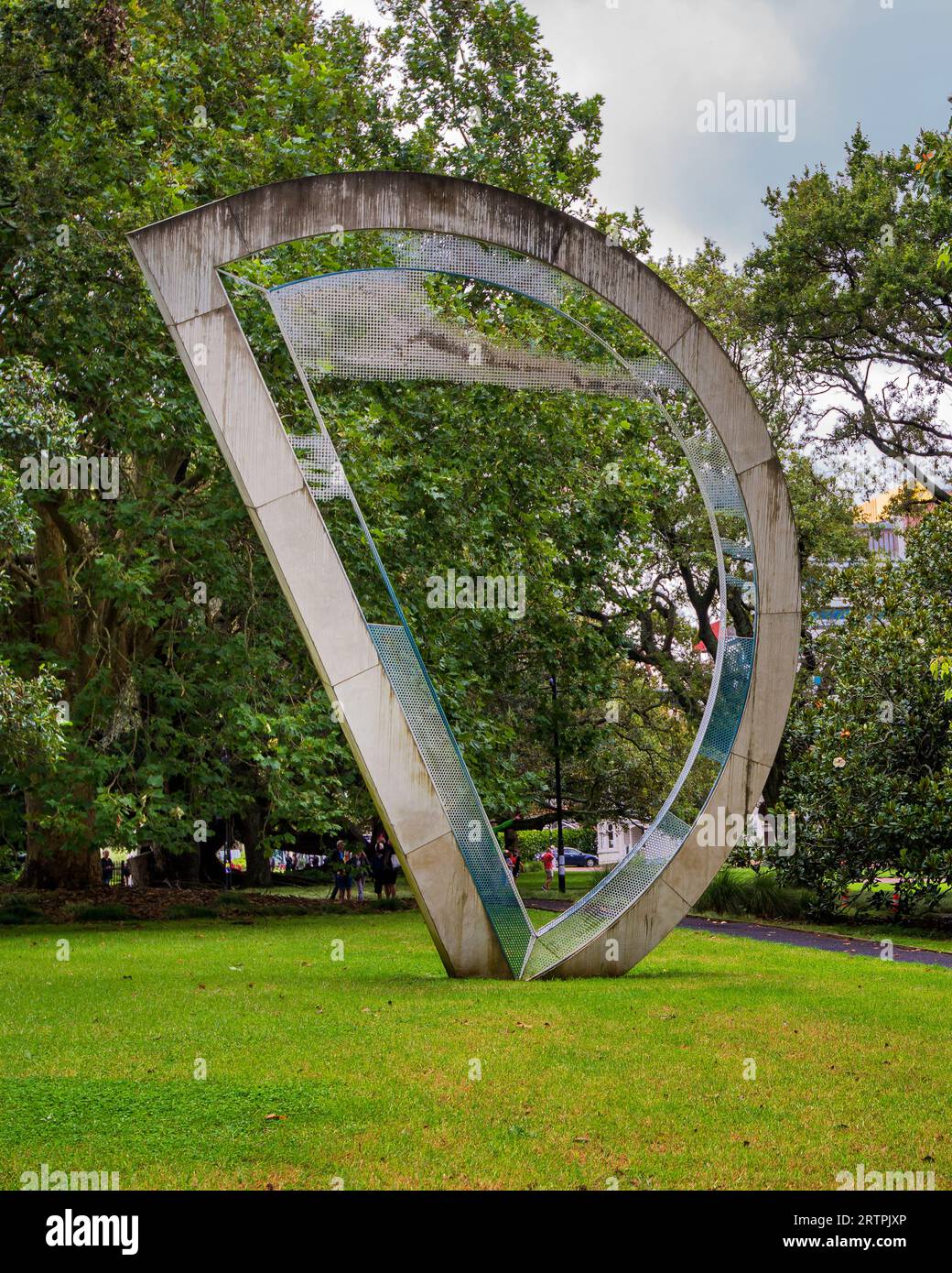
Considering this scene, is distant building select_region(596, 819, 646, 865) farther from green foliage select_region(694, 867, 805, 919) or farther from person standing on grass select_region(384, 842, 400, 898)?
green foliage select_region(694, 867, 805, 919)

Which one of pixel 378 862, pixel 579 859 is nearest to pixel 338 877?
pixel 378 862

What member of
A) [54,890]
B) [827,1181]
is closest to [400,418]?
[54,890]

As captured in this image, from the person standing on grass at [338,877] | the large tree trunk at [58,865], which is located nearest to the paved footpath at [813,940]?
the person standing on grass at [338,877]

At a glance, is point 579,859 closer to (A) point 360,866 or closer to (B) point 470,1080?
(A) point 360,866

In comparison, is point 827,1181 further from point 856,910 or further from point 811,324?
point 811,324

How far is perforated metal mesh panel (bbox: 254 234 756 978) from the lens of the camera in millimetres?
11039

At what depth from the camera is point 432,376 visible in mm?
11297

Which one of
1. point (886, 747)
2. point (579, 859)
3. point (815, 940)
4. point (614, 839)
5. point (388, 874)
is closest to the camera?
point (815, 940)

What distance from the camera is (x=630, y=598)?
28438 mm

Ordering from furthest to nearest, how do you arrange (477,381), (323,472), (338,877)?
1. (338,877)
2. (323,472)
3. (477,381)

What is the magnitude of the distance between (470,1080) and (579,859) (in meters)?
62.9

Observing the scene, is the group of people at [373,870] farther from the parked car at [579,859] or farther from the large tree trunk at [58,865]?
the parked car at [579,859]

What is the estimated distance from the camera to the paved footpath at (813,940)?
17.2 meters
